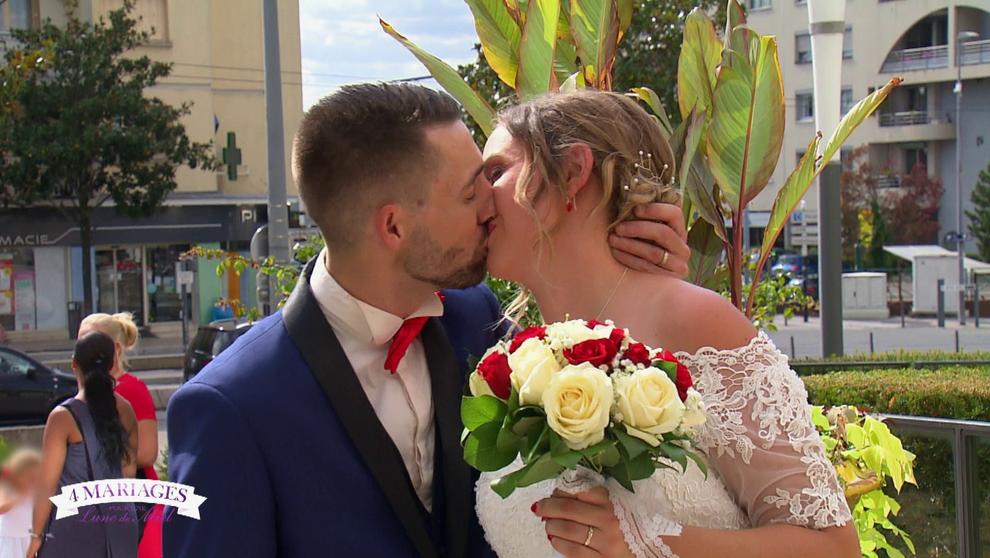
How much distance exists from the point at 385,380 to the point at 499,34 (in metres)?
2.49

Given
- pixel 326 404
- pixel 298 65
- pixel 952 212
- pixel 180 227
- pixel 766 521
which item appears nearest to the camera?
pixel 766 521

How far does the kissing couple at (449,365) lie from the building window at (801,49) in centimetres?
Result: 5378

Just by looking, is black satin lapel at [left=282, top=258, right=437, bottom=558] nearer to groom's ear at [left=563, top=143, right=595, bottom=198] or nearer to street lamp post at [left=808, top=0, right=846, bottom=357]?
groom's ear at [left=563, top=143, right=595, bottom=198]

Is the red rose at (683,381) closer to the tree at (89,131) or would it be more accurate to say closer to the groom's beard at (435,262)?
the groom's beard at (435,262)

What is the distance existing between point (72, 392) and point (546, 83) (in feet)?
50.5

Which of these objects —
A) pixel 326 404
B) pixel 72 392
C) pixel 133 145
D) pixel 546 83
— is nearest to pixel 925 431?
pixel 546 83

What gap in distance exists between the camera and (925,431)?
5277 mm

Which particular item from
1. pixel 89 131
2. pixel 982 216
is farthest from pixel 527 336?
pixel 982 216

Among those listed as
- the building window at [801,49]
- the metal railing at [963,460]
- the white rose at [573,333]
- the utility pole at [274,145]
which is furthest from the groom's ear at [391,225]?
the building window at [801,49]

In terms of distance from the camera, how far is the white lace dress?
2.27 metres

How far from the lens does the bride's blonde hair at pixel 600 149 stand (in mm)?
2516

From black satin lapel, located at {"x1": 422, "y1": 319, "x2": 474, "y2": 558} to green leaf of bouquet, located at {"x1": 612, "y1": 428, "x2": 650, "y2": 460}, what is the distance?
0.52 meters

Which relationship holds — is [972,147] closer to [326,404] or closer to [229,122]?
[229,122]

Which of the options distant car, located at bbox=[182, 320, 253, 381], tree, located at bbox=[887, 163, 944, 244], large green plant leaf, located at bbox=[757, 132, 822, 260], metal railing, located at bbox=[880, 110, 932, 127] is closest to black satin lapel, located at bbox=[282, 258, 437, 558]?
large green plant leaf, located at bbox=[757, 132, 822, 260]
